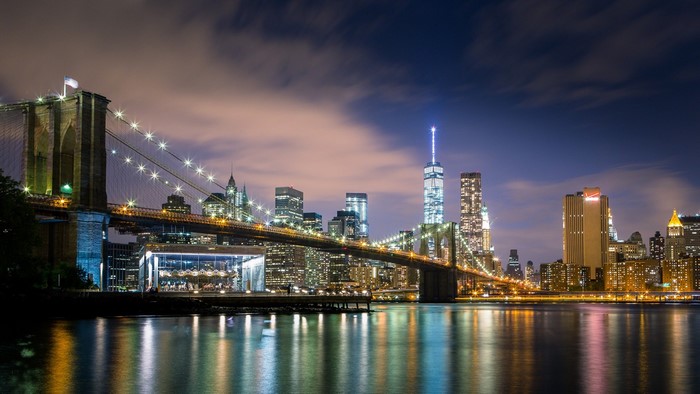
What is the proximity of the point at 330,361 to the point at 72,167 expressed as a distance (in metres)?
48.7

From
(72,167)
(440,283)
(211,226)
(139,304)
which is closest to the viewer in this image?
(139,304)

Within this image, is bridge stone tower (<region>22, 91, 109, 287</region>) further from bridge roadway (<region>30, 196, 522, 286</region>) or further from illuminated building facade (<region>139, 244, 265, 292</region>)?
illuminated building facade (<region>139, 244, 265, 292</region>)

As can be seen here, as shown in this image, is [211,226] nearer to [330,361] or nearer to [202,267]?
[202,267]

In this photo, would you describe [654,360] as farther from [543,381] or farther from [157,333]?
[157,333]

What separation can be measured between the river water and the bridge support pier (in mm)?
91900

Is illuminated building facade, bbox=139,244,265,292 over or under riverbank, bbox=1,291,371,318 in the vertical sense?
over

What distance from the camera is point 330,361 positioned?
27156 millimetres

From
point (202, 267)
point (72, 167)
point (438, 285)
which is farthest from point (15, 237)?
point (438, 285)

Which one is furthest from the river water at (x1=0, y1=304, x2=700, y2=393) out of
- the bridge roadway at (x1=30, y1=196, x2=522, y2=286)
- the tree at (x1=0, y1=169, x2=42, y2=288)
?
the bridge roadway at (x1=30, y1=196, x2=522, y2=286)

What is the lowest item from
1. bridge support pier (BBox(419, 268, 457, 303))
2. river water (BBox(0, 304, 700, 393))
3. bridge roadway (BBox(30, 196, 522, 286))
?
bridge support pier (BBox(419, 268, 457, 303))

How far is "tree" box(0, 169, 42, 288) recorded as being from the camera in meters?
48.5

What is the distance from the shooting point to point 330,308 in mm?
74750

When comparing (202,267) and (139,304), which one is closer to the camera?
(139,304)

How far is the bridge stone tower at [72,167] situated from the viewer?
6431cm
